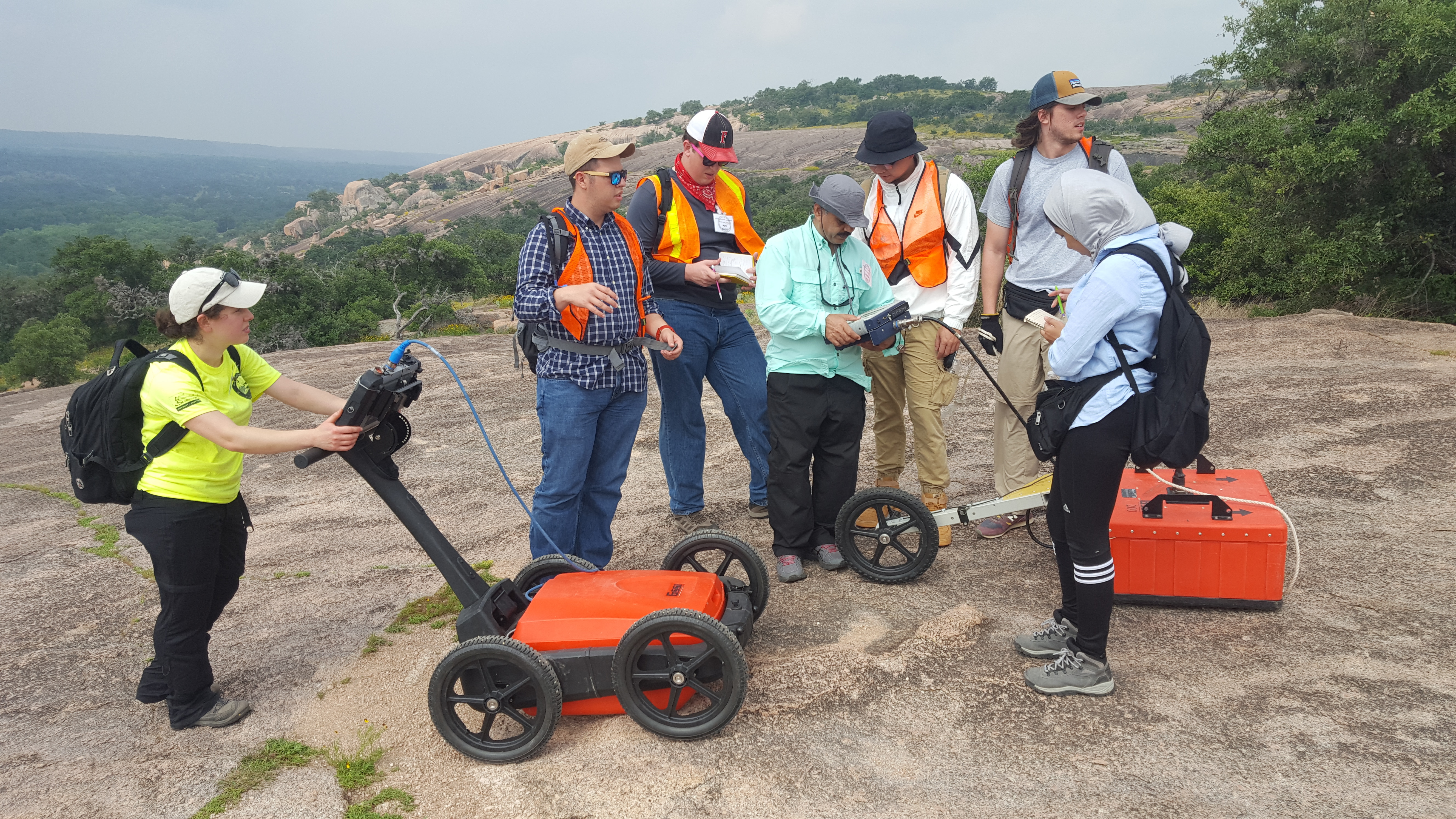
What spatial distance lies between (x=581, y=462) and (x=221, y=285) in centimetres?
165

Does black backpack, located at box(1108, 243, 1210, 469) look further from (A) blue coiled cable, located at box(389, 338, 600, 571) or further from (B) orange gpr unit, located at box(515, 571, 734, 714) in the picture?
(A) blue coiled cable, located at box(389, 338, 600, 571)

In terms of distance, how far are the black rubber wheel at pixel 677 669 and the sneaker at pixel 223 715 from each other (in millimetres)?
1700

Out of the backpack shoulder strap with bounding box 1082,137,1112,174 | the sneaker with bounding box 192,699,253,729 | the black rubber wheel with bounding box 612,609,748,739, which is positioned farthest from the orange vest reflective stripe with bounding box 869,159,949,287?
the sneaker with bounding box 192,699,253,729

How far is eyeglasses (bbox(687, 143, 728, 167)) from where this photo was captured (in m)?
4.76

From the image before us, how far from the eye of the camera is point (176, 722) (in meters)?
3.58

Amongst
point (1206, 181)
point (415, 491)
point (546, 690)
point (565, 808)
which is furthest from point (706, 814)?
point (1206, 181)

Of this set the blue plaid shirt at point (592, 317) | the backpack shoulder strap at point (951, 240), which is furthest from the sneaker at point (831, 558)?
the backpack shoulder strap at point (951, 240)

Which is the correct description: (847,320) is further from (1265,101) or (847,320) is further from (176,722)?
(1265,101)

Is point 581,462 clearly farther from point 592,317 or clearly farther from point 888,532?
point 888,532

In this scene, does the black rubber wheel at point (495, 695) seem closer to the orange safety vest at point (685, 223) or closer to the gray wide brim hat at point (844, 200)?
the gray wide brim hat at point (844, 200)

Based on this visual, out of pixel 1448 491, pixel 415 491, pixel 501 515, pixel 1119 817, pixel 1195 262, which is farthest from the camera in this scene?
pixel 1195 262

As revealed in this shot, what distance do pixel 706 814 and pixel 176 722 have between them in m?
2.32

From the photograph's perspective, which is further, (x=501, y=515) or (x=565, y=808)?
(x=501, y=515)

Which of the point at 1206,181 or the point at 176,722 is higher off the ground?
the point at 1206,181
